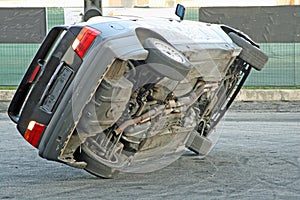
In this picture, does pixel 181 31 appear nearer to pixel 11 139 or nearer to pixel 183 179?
pixel 183 179

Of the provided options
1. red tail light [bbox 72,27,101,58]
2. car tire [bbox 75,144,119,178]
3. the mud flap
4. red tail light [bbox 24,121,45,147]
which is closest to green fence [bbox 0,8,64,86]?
the mud flap

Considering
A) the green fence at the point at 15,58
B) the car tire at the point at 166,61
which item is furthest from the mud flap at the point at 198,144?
the green fence at the point at 15,58

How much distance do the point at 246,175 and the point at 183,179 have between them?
0.67 metres

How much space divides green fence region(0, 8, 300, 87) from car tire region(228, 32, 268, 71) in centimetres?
999

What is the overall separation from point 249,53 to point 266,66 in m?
10.2

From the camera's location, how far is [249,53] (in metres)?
8.84

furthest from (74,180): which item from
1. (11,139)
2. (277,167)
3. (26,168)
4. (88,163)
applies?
(11,139)

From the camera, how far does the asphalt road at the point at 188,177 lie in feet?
23.2

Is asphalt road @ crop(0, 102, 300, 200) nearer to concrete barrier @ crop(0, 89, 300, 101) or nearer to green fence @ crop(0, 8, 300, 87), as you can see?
concrete barrier @ crop(0, 89, 300, 101)

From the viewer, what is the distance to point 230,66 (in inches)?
350

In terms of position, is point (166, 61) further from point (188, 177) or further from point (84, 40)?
point (188, 177)

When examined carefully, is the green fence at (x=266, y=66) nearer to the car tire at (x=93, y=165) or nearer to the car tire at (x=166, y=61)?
the car tire at (x=93, y=165)

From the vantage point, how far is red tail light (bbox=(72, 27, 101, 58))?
7.15 meters

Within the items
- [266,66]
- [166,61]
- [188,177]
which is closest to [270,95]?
[266,66]
